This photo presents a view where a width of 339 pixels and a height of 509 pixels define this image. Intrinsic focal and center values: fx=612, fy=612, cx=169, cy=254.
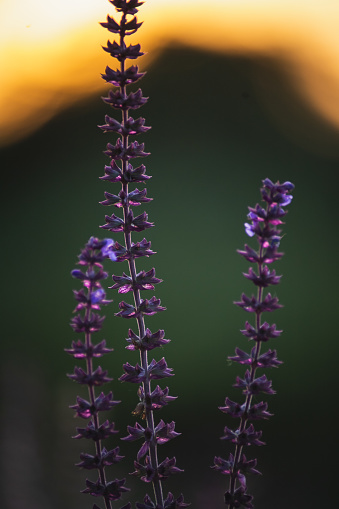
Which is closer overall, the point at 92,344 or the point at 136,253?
the point at 92,344

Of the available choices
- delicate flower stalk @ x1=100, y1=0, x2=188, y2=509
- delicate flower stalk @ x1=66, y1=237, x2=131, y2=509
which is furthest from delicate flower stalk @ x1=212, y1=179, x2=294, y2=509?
delicate flower stalk @ x1=66, y1=237, x2=131, y2=509

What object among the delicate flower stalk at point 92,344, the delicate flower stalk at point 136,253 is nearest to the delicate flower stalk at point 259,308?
the delicate flower stalk at point 136,253

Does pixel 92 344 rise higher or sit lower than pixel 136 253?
lower

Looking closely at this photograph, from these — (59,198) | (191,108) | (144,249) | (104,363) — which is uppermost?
(144,249)

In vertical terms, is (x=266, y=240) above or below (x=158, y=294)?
above

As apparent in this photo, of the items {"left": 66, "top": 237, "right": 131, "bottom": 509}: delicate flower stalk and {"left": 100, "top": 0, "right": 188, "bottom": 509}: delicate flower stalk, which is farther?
{"left": 100, "top": 0, "right": 188, "bottom": 509}: delicate flower stalk

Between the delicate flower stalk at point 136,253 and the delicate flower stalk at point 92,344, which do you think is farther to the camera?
the delicate flower stalk at point 136,253

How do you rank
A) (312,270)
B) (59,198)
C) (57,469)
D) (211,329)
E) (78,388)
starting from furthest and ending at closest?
(59,198), (312,270), (211,329), (78,388), (57,469)

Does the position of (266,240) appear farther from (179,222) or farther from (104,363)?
(179,222)

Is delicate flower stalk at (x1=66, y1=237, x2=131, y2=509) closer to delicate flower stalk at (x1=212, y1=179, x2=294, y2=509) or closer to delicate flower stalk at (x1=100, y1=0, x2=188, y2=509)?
delicate flower stalk at (x1=100, y1=0, x2=188, y2=509)

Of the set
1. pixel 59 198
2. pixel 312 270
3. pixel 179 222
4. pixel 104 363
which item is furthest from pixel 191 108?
pixel 104 363

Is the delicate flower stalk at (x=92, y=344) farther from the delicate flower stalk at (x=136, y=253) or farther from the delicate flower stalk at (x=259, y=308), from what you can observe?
the delicate flower stalk at (x=259, y=308)
